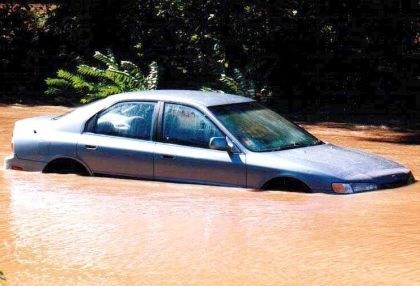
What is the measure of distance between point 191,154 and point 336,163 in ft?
4.87

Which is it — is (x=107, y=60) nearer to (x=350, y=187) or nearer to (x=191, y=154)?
(x=191, y=154)

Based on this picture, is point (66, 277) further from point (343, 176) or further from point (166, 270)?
point (343, 176)

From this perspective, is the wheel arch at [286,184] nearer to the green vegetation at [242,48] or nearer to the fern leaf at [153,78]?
the green vegetation at [242,48]

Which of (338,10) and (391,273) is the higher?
(338,10)

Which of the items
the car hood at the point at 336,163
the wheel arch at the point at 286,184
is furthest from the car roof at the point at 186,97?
the wheel arch at the point at 286,184

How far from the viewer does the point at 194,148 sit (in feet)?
31.2

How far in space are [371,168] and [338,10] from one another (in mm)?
11978

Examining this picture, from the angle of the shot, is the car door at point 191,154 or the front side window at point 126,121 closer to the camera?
the car door at point 191,154

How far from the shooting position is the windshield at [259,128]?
9.41 metres

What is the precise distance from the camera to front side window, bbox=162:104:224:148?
9523mm

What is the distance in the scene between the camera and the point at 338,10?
20719 mm

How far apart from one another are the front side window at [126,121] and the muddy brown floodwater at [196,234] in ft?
1.78

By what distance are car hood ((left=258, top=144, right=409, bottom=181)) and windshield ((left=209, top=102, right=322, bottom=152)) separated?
7.1 inches

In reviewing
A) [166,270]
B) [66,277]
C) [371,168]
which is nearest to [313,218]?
[371,168]
